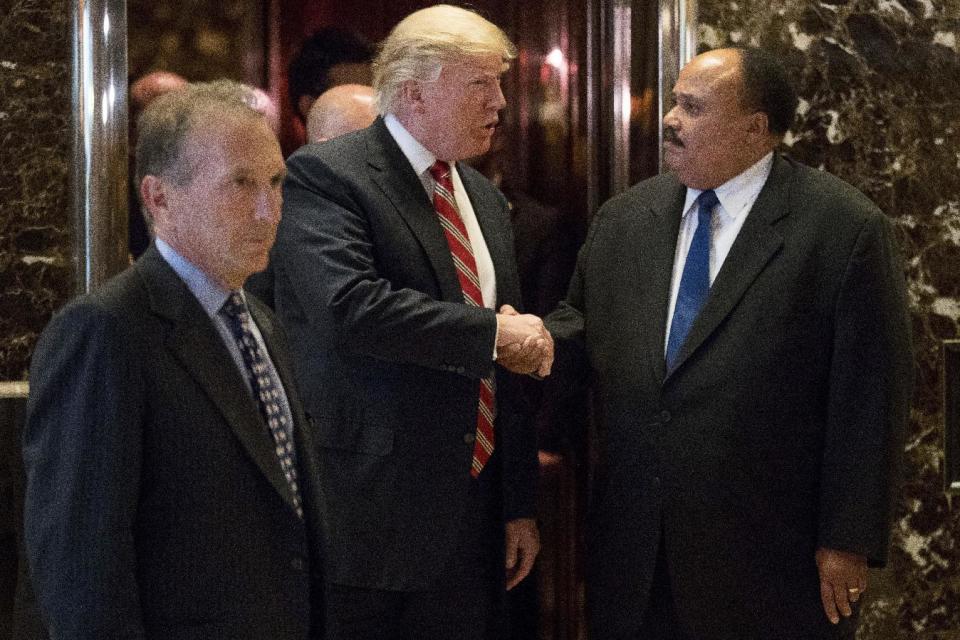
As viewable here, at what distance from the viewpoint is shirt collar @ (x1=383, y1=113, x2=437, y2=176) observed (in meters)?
2.86

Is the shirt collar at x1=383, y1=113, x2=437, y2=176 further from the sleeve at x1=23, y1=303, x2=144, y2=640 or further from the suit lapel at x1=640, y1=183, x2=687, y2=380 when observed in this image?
the sleeve at x1=23, y1=303, x2=144, y2=640

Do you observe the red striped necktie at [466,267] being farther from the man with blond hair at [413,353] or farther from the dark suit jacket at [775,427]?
the dark suit jacket at [775,427]

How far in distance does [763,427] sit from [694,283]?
372 millimetres

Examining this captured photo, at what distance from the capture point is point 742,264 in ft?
9.23

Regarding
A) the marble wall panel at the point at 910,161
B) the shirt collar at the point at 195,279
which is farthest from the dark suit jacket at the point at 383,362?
the marble wall panel at the point at 910,161

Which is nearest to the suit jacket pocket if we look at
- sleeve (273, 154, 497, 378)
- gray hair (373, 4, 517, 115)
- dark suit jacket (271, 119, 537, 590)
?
dark suit jacket (271, 119, 537, 590)

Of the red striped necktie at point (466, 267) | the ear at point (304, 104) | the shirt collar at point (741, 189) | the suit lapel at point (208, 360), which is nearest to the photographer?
the suit lapel at point (208, 360)

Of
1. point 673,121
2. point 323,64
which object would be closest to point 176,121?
point 673,121

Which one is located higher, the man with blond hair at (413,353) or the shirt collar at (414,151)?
the shirt collar at (414,151)

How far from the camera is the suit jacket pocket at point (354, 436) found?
269 centimetres

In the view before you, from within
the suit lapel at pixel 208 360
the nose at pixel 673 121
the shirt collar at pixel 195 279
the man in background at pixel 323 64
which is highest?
the man in background at pixel 323 64

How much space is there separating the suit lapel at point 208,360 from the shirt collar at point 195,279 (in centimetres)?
2

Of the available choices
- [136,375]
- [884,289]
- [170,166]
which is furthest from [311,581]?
[884,289]

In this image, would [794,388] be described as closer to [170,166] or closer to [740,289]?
[740,289]
